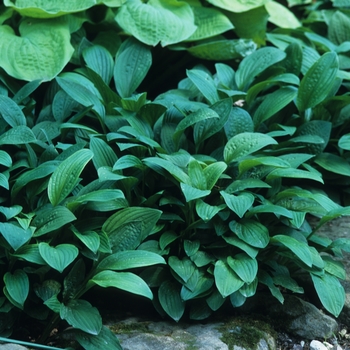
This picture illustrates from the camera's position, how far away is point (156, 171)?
7.13ft

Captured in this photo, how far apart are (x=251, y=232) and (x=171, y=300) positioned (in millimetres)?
385

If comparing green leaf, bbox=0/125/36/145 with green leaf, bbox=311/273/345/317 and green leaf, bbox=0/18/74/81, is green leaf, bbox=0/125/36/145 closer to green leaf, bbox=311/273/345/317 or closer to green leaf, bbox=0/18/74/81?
green leaf, bbox=0/18/74/81

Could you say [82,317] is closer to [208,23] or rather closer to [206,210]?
[206,210]

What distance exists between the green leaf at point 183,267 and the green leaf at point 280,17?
2058mm

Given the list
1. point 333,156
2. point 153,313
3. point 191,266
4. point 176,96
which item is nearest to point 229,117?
point 176,96

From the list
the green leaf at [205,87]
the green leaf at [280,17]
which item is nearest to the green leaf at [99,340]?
the green leaf at [205,87]

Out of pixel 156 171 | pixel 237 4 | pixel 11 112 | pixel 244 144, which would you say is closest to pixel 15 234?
pixel 156 171

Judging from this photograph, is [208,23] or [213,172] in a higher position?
[208,23]

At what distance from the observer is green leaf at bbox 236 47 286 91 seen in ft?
9.14

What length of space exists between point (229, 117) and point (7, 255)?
114 cm

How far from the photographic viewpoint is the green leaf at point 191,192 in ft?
6.39

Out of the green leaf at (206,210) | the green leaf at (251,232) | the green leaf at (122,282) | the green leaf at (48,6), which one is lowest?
the green leaf at (251,232)

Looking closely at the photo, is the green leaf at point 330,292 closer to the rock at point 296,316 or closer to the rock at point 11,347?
the rock at point 296,316

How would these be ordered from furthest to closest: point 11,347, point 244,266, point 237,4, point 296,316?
point 237,4, point 296,316, point 244,266, point 11,347
